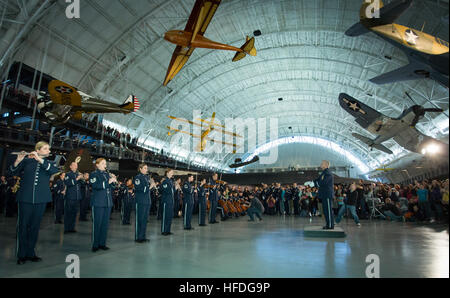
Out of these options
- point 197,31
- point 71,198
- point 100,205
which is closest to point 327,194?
point 100,205

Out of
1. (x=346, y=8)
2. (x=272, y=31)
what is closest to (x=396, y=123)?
(x=346, y=8)

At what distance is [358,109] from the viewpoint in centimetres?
1004

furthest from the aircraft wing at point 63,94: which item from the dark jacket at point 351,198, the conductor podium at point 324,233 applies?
the dark jacket at point 351,198

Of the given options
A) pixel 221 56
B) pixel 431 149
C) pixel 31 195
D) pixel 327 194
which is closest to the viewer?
pixel 431 149

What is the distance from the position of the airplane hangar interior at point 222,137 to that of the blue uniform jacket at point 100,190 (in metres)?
0.02

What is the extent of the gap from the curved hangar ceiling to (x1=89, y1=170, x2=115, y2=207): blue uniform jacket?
13.0 metres

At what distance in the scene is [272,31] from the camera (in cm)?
2139

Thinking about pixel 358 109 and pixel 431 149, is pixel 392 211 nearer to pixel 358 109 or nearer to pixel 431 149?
pixel 358 109

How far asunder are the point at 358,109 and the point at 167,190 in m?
8.00

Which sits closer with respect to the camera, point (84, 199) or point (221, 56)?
point (84, 199)

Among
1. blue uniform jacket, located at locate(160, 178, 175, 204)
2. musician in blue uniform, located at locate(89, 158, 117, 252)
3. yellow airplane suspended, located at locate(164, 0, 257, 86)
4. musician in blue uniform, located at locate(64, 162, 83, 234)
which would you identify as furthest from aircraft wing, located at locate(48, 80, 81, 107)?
musician in blue uniform, located at locate(89, 158, 117, 252)

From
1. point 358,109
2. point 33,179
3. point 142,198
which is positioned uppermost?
point 358,109

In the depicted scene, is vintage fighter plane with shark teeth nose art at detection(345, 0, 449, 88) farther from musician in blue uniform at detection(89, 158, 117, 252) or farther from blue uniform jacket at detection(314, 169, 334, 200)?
musician in blue uniform at detection(89, 158, 117, 252)

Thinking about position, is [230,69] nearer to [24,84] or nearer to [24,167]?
[24,84]
